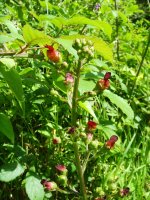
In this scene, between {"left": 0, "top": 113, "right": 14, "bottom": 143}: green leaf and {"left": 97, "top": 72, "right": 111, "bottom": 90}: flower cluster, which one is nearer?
{"left": 0, "top": 113, "right": 14, "bottom": 143}: green leaf

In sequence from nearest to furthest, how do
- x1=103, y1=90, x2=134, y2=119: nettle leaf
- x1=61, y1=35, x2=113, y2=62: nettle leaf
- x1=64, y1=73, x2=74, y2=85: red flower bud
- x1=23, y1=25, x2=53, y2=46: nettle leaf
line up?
1. x1=23, y1=25, x2=53, y2=46: nettle leaf
2. x1=61, y1=35, x2=113, y2=62: nettle leaf
3. x1=64, y1=73, x2=74, y2=85: red flower bud
4. x1=103, y1=90, x2=134, y2=119: nettle leaf

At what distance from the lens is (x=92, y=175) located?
1.81 m

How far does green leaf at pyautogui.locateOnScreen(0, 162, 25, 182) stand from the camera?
4.29 feet

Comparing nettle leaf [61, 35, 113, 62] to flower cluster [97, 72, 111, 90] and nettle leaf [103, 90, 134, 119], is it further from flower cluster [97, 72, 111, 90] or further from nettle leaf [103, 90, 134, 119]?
nettle leaf [103, 90, 134, 119]

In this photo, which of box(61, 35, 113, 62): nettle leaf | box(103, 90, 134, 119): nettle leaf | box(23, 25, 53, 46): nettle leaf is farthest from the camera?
box(103, 90, 134, 119): nettle leaf

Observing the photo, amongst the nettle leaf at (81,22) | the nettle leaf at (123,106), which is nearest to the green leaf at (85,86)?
the nettle leaf at (123,106)

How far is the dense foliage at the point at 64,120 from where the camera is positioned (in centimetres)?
117

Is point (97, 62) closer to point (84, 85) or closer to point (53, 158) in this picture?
point (84, 85)

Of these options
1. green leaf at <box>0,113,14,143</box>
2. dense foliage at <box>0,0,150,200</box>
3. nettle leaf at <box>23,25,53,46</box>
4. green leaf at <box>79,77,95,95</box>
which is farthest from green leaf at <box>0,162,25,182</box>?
nettle leaf at <box>23,25,53,46</box>

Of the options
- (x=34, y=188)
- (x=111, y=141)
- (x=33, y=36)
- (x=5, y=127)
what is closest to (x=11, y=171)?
(x=34, y=188)

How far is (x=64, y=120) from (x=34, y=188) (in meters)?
0.64

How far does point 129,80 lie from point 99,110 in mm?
562

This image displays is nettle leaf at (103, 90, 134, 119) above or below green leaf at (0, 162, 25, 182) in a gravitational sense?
above

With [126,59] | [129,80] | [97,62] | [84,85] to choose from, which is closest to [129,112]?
[84,85]
